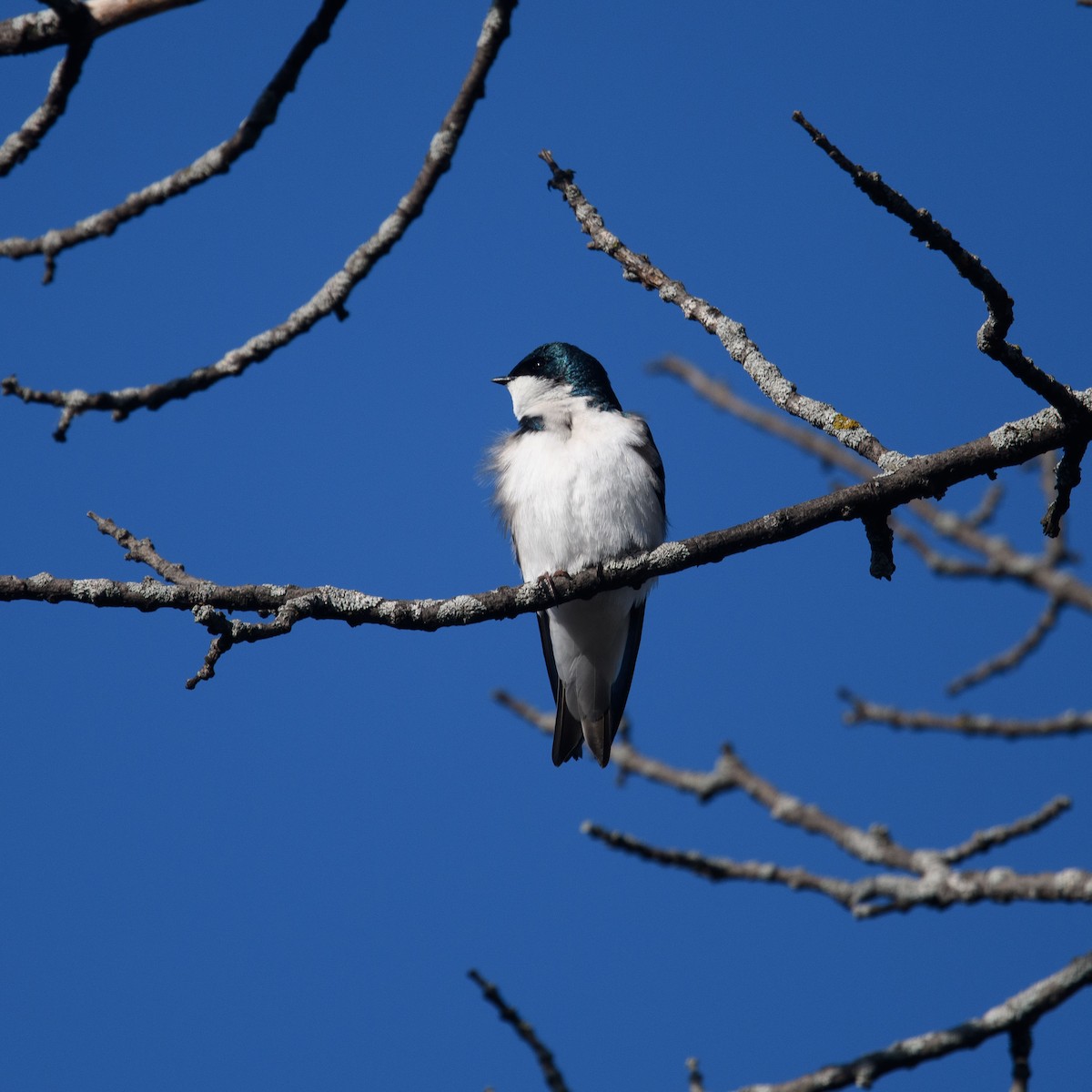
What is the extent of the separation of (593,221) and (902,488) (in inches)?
63.9

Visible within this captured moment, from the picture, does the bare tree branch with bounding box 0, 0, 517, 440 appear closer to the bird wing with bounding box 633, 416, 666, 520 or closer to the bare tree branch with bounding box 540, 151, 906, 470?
the bare tree branch with bounding box 540, 151, 906, 470

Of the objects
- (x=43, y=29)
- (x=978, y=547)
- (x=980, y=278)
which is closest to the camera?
(x=980, y=278)

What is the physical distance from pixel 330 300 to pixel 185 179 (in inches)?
21.0

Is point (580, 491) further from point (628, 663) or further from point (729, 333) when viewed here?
point (729, 333)

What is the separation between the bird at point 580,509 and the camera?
5703 mm

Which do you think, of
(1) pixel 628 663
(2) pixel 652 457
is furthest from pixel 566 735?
(2) pixel 652 457

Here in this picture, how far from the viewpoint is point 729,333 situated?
362 cm

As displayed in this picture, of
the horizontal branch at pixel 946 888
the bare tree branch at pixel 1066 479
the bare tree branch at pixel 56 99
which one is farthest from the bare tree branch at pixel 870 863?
the bare tree branch at pixel 56 99

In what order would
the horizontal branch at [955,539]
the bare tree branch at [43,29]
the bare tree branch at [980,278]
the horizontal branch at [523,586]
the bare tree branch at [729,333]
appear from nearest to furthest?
the bare tree branch at [980,278] → the bare tree branch at [43,29] → the horizontal branch at [523,586] → the bare tree branch at [729,333] → the horizontal branch at [955,539]

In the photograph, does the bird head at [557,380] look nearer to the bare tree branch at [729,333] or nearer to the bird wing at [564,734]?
the bird wing at [564,734]

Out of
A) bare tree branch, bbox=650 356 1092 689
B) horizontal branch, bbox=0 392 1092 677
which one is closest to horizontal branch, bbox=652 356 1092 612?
bare tree branch, bbox=650 356 1092 689

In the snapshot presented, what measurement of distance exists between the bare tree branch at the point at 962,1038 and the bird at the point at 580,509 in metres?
2.77

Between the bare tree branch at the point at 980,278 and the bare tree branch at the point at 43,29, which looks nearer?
the bare tree branch at the point at 980,278

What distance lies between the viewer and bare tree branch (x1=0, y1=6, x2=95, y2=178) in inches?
112
